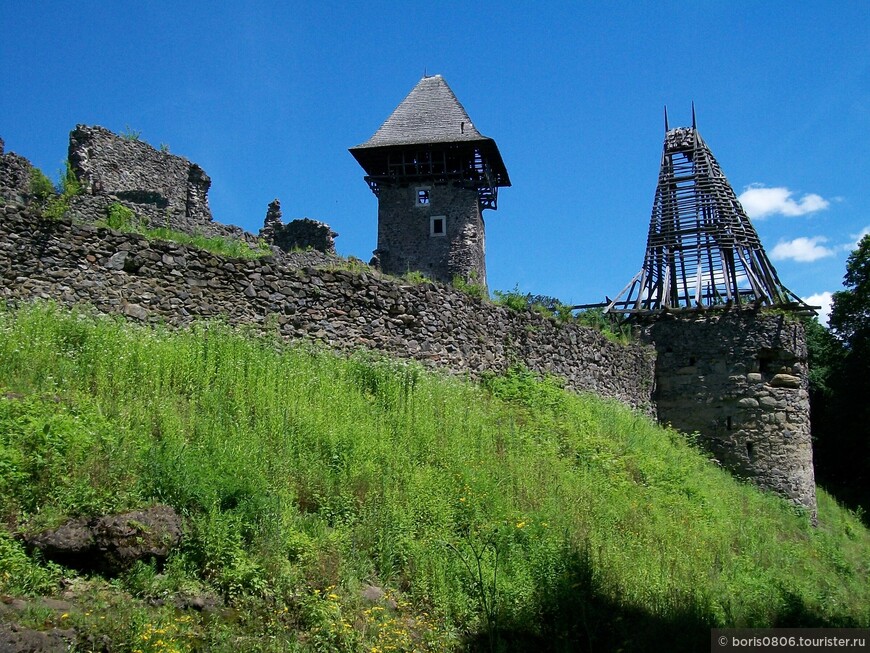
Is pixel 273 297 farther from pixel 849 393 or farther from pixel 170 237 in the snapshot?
pixel 849 393

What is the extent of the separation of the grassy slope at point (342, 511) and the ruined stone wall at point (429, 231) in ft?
73.2

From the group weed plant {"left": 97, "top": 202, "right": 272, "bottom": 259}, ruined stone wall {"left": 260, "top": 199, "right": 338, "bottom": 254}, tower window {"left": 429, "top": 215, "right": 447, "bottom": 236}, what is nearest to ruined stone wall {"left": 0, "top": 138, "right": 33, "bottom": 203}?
weed plant {"left": 97, "top": 202, "right": 272, "bottom": 259}

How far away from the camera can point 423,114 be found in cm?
3509

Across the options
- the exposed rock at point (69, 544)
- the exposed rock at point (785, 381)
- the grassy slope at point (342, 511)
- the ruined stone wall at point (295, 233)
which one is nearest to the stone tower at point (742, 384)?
the exposed rock at point (785, 381)

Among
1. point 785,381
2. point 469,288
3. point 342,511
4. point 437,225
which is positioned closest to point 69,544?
point 342,511

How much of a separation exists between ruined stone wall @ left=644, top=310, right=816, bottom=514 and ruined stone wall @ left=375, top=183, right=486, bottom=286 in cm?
1641

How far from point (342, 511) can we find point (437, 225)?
2736 cm

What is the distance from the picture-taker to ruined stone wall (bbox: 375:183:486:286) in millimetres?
32875

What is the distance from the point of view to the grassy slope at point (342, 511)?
17.5 feet

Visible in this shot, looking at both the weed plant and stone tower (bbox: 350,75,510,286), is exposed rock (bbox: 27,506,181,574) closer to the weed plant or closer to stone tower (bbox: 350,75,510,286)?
the weed plant

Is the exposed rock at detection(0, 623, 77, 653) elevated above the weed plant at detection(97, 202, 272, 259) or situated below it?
below

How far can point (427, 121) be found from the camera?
1361 inches

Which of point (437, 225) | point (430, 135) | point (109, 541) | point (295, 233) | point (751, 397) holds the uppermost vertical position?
point (430, 135)

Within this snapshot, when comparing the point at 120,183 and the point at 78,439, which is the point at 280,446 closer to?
the point at 78,439
